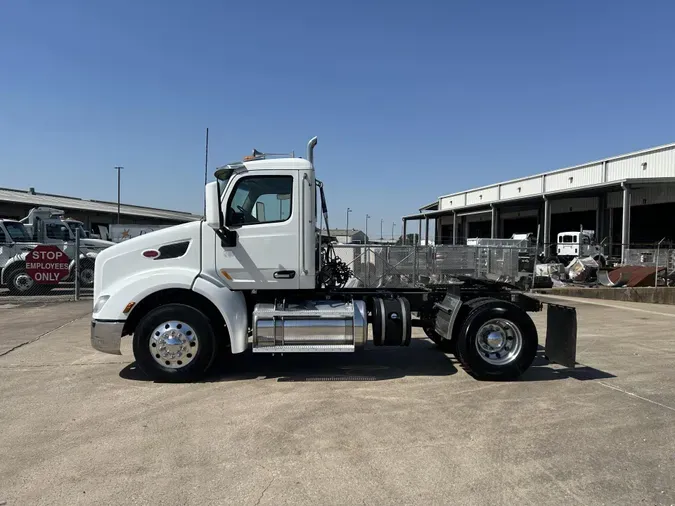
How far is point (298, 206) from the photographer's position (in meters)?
6.09

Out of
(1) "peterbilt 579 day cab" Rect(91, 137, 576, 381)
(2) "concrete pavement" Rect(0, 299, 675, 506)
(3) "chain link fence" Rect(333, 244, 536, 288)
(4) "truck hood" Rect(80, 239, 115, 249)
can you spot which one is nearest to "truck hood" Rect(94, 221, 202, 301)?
(1) "peterbilt 579 day cab" Rect(91, 137, 576, 381)

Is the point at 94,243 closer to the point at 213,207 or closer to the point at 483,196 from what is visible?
the point at 213,207

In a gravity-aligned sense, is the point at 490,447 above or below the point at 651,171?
below

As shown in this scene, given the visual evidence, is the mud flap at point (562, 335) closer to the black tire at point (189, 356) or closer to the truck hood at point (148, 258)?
the black tire at point (189, 356)

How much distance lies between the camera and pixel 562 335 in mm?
6281

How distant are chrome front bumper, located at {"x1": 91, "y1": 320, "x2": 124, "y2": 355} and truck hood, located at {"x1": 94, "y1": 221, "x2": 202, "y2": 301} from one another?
396 mm

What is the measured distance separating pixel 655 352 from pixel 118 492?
27.1ft

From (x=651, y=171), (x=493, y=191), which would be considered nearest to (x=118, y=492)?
(x=651, y=171)

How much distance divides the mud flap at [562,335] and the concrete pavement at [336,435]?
0.92 feet

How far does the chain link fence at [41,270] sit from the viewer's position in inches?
589

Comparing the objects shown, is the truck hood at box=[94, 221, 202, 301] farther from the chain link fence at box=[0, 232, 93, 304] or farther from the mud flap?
the chain link fence at box=[0, 232, 93, 304]

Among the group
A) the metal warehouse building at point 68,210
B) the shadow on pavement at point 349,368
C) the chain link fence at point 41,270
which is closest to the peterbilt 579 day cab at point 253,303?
the shadow on pavement at point 349,368

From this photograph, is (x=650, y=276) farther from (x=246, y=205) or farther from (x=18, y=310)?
(x=18, y=310)

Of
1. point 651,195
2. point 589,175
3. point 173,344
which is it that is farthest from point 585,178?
point 173,344
